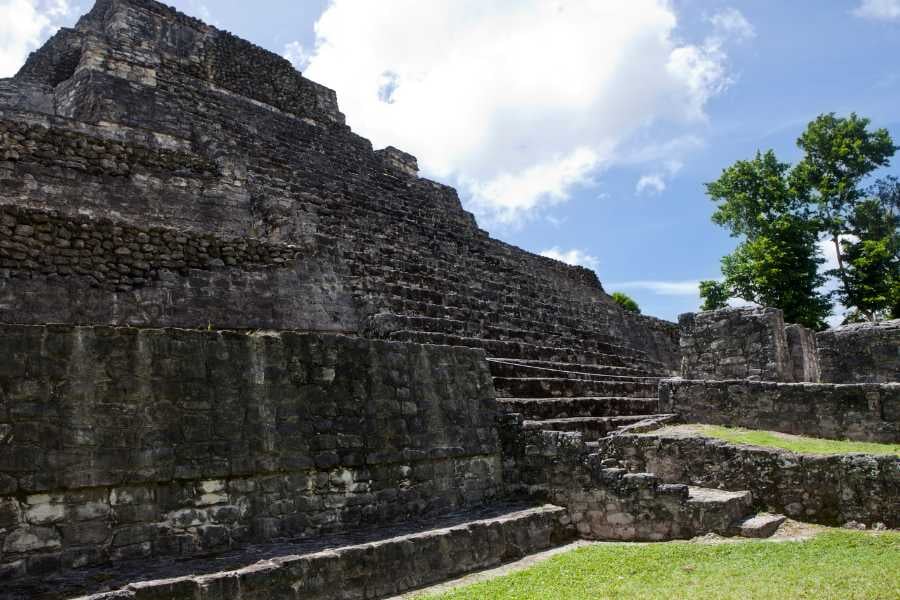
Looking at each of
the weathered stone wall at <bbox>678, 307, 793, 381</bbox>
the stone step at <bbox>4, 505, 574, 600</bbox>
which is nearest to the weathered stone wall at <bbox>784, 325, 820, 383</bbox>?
the weathered stone wall at <bbox>678, 307, 793, 381</bbox>

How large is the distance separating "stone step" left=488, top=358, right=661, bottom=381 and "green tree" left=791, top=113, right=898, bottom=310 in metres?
16.0

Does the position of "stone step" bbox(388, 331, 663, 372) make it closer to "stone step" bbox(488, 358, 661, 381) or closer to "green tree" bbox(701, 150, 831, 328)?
"stone step" bbox(488, 358, 661, 381)

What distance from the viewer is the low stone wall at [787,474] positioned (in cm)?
699

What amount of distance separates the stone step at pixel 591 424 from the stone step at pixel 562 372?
3.70 feet

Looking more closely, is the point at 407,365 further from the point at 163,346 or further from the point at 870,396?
the point at 870,396

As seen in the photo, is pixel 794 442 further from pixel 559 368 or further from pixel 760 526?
pixel 559 368

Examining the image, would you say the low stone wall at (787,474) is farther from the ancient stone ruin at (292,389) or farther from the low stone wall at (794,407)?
the low stone wall at (794,407)

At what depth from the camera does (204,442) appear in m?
5.62

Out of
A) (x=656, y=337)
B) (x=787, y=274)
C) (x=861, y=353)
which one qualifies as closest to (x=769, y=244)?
(x=787, y=274)

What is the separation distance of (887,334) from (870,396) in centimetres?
595

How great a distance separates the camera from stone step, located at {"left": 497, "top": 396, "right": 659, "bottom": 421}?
30.7 ft

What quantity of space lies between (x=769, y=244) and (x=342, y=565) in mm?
23844

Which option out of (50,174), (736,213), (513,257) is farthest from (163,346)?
(736,213)

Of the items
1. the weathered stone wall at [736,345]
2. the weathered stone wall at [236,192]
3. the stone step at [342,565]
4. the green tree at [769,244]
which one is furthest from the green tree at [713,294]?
the stone step at [342,565]
